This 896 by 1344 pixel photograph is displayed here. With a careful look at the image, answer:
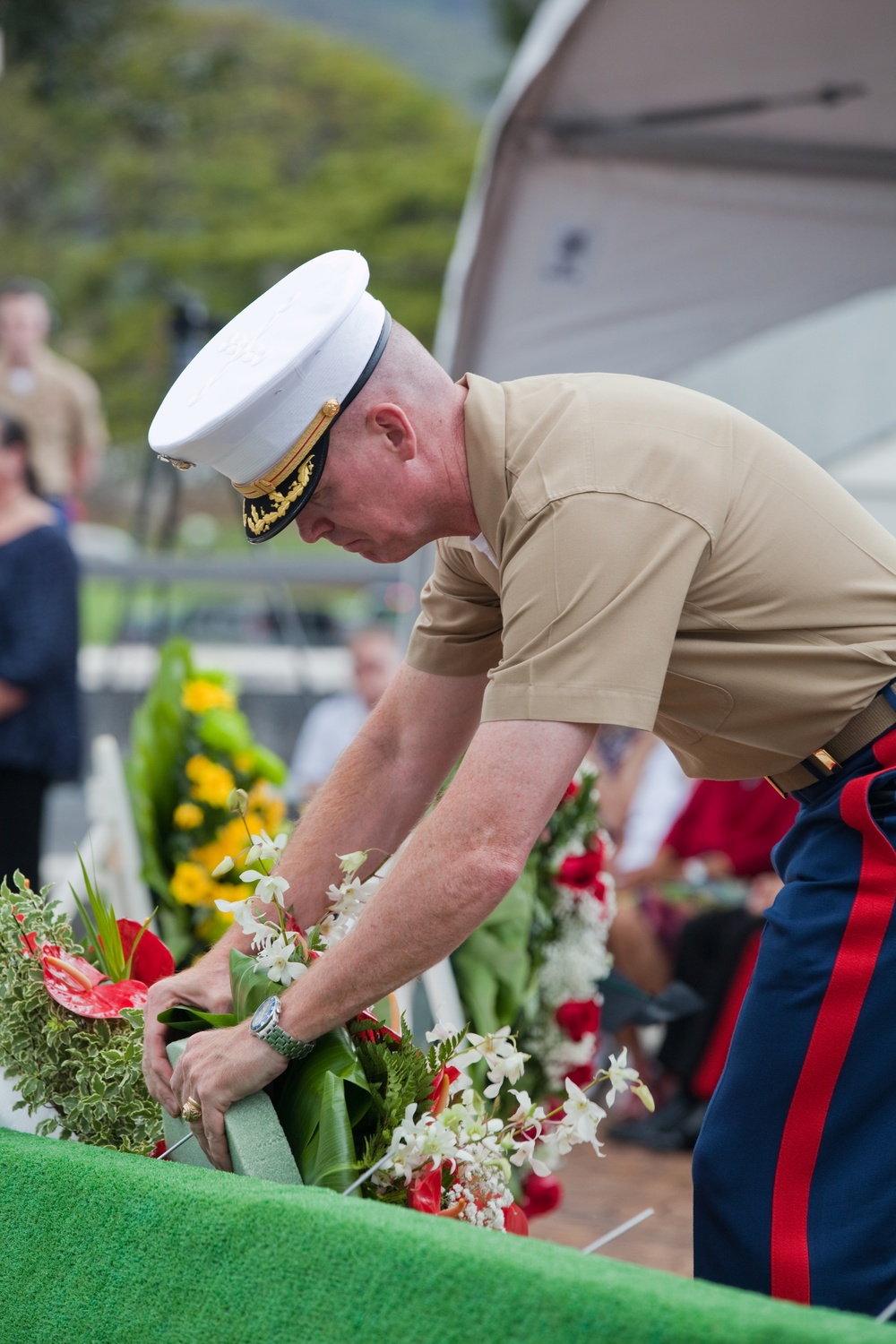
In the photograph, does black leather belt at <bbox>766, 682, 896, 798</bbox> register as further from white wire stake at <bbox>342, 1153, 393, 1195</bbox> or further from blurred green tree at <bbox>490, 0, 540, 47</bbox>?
blurred green tree at <bbox>490, 0, 540, 47</bbox>

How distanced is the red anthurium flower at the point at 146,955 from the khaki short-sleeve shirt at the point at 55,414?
15.5ft

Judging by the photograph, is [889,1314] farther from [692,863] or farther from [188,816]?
[692,863]

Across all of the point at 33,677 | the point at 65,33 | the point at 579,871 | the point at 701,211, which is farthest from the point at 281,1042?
the point at 65,33

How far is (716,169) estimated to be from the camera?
15.5 feet

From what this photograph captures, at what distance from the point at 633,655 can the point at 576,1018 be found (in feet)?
5.07

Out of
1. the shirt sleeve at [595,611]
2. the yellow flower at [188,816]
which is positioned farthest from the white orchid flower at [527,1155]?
the yellow flower at [188,816]

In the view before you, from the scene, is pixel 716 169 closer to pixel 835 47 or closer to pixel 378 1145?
pixel 835 47

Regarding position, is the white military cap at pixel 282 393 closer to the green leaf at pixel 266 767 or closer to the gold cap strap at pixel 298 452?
the gold cap strap at pixel 298 452

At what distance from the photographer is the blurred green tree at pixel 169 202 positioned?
2588cm

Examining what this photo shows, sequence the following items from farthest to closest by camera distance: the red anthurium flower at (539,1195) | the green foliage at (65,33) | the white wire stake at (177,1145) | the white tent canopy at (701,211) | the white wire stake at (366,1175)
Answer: the green foliage at (65,33)
the white tent canopy at (701,211)
the red anthurium flower at (539,1195)
the white wire stake at (177,1145)
the white wire stake at (366,1175)

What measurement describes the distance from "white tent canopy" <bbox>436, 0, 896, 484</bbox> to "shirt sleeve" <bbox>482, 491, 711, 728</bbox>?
11.0 feet

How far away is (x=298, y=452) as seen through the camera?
62.4 inches

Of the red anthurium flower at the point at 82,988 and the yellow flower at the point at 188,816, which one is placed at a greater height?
the red anthurium flower at the point at 82,988

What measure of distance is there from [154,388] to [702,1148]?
26740mm
